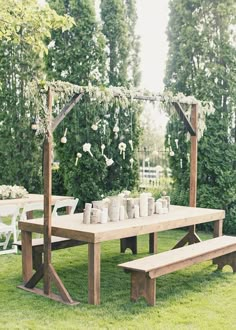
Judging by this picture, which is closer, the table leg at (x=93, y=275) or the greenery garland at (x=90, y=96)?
the table leg at (x=93, y=275)

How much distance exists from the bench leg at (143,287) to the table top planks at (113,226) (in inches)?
18.7

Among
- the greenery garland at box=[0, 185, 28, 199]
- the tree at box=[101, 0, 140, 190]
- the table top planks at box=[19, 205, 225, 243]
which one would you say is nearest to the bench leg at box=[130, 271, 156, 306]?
the table top planks at box=[19, 205, 225, 243]

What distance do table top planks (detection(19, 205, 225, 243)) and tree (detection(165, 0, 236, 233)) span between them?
85.4 inches

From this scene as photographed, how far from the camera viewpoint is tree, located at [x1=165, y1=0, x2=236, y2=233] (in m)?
8.38

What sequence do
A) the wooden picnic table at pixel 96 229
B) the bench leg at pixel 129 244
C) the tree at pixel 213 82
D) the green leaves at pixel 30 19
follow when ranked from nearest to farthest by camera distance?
the wooden picnic table at pixel 96 229 → the green leaves at pixel 30 19 → the bench leg at pixel 129 244 → the tree at pixel 213 82

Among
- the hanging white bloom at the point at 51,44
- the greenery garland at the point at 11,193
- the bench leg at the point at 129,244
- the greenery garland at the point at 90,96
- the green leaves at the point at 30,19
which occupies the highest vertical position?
the hanging white bloom at the point at 51,44

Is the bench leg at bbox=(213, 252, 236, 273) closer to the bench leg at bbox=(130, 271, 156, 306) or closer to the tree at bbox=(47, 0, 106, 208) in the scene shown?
the bench leg at bbox=(130, 271, 156, 306)

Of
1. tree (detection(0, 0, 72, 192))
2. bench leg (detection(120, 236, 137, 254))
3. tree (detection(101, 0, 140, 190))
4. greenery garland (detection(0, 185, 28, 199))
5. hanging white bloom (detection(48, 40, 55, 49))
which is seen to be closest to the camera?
bench leg (detection(120, 236, 137, 254))

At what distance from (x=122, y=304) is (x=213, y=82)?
5.06 m

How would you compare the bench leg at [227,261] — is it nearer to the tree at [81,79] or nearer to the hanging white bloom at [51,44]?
the tree at [81,79]

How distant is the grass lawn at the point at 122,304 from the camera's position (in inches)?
164

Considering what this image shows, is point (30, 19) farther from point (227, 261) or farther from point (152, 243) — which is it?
point (227, 261)

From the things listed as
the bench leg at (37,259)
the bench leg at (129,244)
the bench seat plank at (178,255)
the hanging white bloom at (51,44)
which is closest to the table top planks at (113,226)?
the bench seat plank at (178,255)

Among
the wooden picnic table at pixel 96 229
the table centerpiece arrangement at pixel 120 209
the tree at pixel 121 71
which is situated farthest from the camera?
the tree at pixel 121 71
